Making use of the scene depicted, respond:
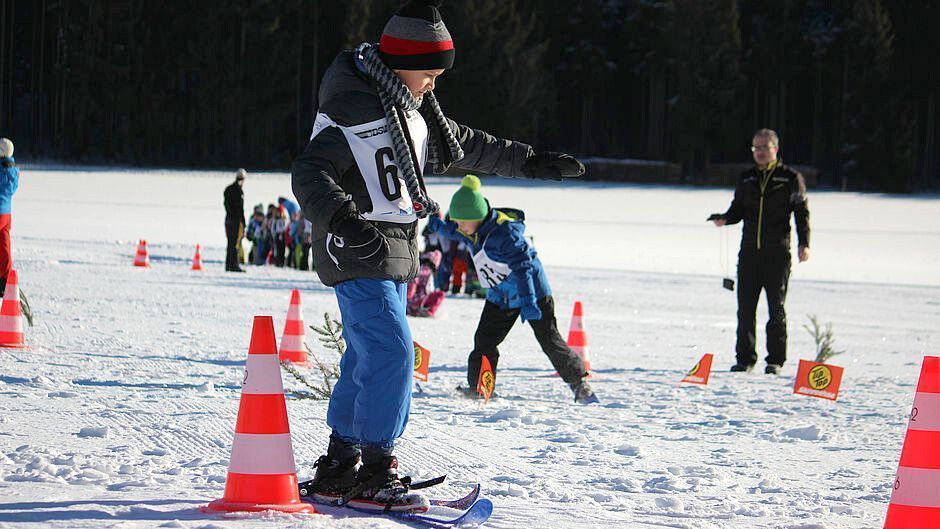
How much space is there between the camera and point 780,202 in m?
9.72

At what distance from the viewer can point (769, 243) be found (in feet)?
31.9

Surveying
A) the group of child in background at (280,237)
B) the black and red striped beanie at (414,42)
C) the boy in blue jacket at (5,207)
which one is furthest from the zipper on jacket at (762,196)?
the group of child in background at (280,237)

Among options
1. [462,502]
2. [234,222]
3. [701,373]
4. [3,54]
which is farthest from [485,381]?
[3,54]

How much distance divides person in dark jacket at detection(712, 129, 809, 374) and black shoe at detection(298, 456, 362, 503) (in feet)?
19.5

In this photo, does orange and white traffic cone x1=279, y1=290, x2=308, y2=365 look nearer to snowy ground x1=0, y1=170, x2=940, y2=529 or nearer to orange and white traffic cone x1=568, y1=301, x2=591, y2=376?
snowy ground x1=0, y1=170, x2=940, y2=529

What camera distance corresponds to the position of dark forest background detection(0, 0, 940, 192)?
5747 centimetres

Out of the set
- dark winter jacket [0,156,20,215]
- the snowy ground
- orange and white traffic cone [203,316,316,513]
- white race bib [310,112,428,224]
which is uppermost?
white race bib [310,112,428,224]

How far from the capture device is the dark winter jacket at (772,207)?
9.72 meters

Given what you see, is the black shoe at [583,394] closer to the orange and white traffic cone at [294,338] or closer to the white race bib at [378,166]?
the orange and white traffic cone at [294,338]

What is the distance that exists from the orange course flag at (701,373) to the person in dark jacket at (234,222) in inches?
449

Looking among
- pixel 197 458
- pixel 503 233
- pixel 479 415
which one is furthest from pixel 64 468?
pixel 503 233

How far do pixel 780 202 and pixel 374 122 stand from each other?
618 centimetres

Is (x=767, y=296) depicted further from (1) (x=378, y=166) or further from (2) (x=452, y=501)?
(1) (x=378, y=166)

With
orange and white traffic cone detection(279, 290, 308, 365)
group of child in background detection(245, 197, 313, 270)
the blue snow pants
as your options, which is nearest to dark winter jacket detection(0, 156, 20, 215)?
orange and white traffic cone detection(279, 290, 308, 365)
